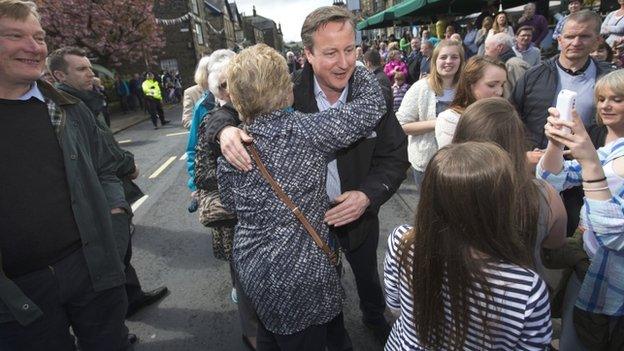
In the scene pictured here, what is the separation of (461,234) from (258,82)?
920mm

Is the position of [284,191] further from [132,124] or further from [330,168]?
[132,124]

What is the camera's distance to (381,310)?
2.67 m

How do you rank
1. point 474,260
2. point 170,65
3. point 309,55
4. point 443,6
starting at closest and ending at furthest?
1. point 474,260
2. point 309,55
3. point 443,6
4. point 170,65

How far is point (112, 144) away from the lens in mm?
2479

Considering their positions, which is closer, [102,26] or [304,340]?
[304,340]

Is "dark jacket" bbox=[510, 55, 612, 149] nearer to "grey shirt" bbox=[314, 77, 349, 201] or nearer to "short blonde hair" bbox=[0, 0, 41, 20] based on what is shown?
"grey shirt" bbox=[314, 77, 349, 201]

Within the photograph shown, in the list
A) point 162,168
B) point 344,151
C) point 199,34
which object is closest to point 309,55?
point 344,151

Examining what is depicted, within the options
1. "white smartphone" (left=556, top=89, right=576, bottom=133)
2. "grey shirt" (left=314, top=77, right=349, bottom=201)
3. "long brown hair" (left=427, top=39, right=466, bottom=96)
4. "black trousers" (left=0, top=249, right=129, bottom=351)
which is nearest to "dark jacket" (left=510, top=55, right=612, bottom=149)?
"long brown hair" (left=427, top=39, right=466, bottom=96)

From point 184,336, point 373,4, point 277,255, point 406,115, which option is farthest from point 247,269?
point 373,4

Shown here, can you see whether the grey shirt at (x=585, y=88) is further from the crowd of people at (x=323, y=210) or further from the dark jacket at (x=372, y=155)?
the dark jacket at (x=372, y=155)

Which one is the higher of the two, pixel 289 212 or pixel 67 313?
pixel 289 212

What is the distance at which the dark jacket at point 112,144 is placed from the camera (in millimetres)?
2371

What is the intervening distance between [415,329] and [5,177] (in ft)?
6.04

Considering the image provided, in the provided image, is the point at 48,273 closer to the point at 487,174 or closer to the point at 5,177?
the point at 5,177
